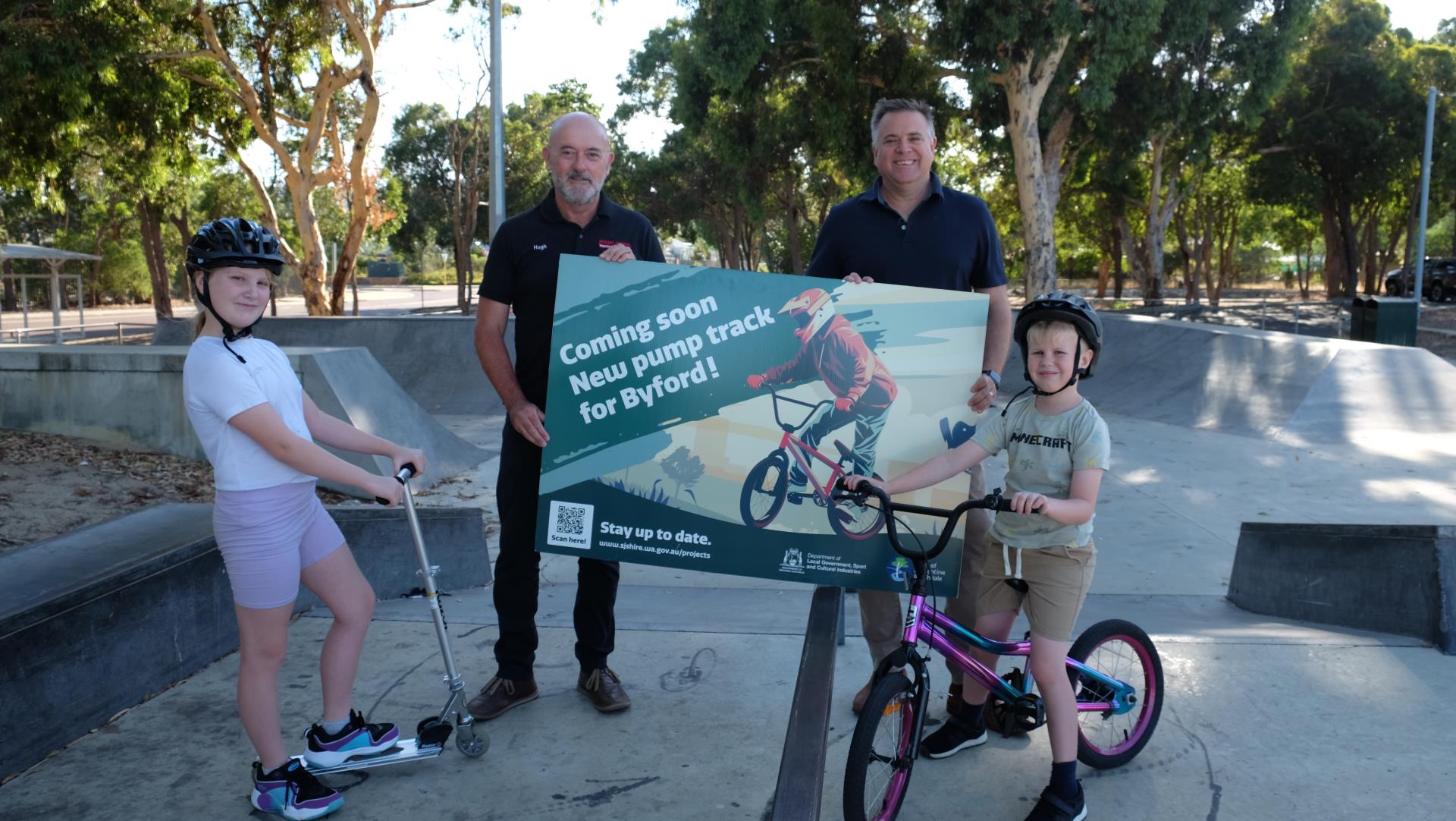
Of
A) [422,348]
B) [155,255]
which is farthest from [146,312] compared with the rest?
[422,348]

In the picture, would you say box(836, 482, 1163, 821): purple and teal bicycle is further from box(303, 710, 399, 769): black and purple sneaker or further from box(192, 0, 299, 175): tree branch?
box(192, 0, 299, 175): tree branch

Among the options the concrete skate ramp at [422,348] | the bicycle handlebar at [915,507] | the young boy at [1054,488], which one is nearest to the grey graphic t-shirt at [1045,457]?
the young boy at [1054,488]

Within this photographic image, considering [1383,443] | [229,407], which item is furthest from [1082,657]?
[1383,443]

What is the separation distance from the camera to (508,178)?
3559cm

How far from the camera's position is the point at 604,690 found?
369 centimetres

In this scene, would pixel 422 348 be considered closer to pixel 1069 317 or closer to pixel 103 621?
pixel 103 621

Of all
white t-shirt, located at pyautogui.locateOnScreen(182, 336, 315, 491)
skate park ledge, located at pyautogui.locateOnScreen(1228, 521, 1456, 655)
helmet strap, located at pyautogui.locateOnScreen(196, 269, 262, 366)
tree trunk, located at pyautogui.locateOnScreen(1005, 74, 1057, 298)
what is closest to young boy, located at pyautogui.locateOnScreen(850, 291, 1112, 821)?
white t-shirt, located at pyautogui.locateOnScreen(182, 336, 315, 491)

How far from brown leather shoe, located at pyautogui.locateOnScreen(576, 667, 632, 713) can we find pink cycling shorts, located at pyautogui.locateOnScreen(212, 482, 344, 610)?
1.20 metres

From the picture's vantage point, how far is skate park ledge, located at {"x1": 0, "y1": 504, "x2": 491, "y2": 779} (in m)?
3.15

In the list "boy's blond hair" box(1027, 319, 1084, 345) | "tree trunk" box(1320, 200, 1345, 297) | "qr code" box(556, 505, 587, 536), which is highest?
"tree trunk" box(1320, 200, 1345, 297)

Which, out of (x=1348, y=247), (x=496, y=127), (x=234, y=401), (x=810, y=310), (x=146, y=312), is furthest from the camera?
(x=146, y=312)

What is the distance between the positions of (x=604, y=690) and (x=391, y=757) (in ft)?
2.71

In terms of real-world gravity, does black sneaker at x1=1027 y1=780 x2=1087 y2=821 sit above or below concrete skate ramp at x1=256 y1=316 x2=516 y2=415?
below

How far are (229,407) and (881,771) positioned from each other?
6.66ft
